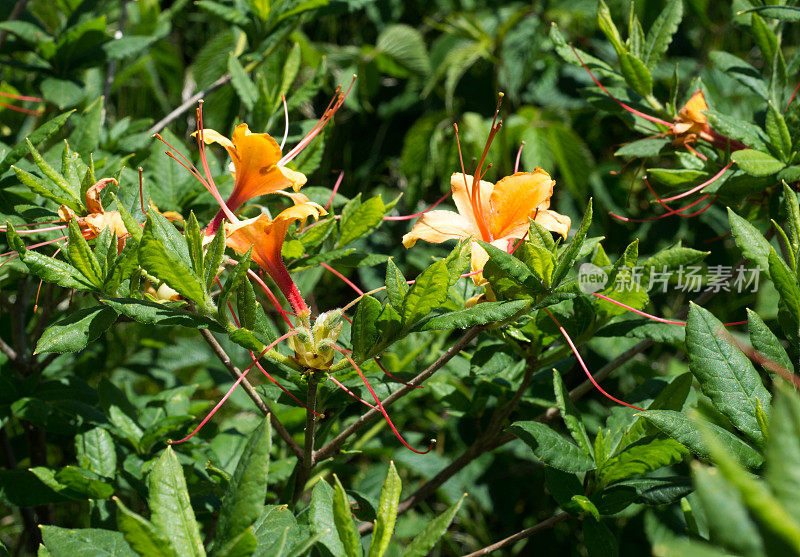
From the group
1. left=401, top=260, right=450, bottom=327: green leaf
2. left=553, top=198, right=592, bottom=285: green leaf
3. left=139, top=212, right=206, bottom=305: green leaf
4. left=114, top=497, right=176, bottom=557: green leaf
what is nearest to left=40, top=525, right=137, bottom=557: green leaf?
left=114, top=497, right=176, bottom=557: green leaf

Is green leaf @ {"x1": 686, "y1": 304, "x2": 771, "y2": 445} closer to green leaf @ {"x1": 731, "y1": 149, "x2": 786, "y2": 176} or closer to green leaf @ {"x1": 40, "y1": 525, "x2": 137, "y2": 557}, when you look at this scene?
green leaf @ {"x1": 731, "y1": 149, "x2": 786, "y2": 176}

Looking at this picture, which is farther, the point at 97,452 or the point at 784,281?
the point at 97,452

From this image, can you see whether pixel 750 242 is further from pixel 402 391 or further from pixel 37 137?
pixel 37 137

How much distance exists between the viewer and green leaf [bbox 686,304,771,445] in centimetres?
66

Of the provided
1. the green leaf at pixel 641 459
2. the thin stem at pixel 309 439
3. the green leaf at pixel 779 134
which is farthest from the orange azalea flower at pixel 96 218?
the green leaf at pixel 779 134

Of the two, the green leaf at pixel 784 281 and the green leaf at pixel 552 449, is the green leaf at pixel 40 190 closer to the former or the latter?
the green leaf at pixel 552 449

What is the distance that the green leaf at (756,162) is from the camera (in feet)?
2.80

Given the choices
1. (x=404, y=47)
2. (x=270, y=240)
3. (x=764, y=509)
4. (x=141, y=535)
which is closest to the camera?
(x=764, y=509)

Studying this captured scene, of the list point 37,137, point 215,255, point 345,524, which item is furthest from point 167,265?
point 37,137

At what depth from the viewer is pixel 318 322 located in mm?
675

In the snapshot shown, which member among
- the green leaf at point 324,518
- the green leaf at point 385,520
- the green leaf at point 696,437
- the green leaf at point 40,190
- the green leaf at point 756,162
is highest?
the green leaf at point 40,190

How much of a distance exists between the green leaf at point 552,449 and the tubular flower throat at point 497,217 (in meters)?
0.17

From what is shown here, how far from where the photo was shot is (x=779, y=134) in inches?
35.5

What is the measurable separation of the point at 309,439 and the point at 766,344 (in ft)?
1.56
